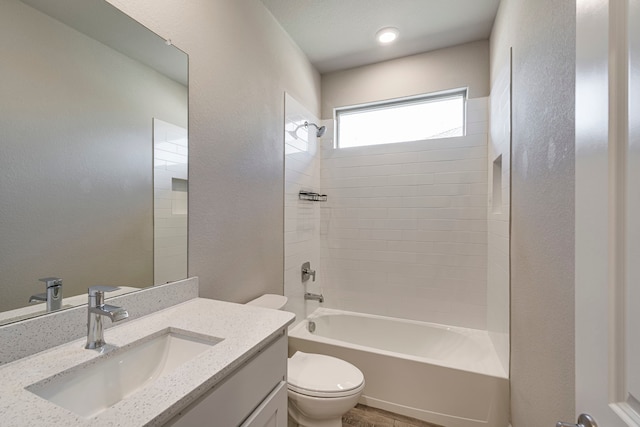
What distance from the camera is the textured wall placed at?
2320mm

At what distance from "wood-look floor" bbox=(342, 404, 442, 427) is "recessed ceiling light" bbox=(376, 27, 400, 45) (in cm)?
288

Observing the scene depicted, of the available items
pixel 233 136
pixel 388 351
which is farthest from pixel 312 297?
pixel 233 136

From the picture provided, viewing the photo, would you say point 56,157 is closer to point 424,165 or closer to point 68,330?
point 68,330

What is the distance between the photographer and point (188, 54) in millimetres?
1312

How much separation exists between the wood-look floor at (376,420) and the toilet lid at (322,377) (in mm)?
448

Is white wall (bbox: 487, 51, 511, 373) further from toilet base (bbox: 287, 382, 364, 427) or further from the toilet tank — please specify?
the toilet tank

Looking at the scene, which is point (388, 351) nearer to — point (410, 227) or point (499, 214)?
point (410, 227)

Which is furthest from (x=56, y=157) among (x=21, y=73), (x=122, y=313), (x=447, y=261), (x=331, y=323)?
(x=447, y=261)

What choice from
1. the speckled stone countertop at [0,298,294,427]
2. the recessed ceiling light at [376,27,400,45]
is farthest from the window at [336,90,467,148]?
the speckled stone countertop at [0,298,294,427]

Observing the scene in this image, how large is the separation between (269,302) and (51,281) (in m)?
1.08

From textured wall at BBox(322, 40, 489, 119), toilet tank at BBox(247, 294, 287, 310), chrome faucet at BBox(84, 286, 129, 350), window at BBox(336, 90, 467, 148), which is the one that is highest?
textured wall at BBox(322, 40, 489, 119)

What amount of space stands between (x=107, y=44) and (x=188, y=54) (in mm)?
370

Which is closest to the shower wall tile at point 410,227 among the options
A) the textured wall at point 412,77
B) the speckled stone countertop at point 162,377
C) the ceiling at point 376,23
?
the textured wall at point 412,77

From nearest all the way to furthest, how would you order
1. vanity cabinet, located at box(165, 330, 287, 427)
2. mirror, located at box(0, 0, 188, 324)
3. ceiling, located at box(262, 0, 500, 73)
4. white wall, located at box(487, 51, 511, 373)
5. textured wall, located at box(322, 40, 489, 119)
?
vanity cabinet, located at box(165, 330, 287, 427) < mirror, located at box(0, 0, 188, 324) < white wall, located at box(487, 51, 511, 373) < ceiling, located at box(262, 0, 500, 73) < textured wall, located at box(322, 40, 489, 119)
